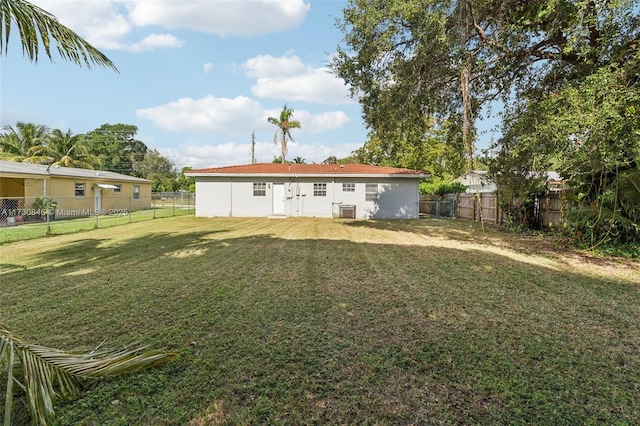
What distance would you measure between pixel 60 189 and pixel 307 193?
43.8 ft

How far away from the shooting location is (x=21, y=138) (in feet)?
90.6

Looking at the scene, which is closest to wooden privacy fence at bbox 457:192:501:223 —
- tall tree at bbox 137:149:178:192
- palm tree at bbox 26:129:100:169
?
palm tree at bbox 26:129:100:169

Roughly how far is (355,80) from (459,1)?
137 inches

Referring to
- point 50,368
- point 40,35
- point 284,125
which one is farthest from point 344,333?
point 284,125

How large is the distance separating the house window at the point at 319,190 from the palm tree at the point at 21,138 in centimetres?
Result: 2536

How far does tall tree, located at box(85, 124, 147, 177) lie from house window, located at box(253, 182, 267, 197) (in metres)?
34.1

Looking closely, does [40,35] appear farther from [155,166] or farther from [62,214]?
[155,166]

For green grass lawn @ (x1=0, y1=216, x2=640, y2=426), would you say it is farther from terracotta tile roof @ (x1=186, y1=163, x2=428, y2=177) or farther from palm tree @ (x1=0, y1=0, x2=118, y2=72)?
terracotta tile roof @ (x1=186, y1=163, x2=428, y2=177)

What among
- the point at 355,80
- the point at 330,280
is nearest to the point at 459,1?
the point at 355,80

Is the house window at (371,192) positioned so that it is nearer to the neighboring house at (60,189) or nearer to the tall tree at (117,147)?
the neighboring house at (60,189)

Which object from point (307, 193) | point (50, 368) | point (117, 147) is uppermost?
point (117, 147)

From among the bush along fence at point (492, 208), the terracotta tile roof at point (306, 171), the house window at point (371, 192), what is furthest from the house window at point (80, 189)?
the bush along fence at point (492, 208)

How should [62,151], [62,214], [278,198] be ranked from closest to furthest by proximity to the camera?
[62,214]
[278,198]
[62,151]

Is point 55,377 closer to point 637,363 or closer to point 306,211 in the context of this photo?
point 637,363
